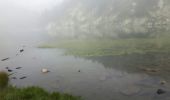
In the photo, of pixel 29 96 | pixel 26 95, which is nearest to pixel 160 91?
pixel 29 96

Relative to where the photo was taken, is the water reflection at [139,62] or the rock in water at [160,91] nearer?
the rock in water at [160,91]

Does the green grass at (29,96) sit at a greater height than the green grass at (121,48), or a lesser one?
lesser

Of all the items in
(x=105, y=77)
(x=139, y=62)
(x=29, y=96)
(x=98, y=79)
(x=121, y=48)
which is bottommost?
(x=98, y=79)

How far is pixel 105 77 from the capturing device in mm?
46844

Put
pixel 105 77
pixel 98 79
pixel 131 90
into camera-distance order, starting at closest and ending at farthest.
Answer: pixel 131 90
pixel 98 79
pixel 105 77

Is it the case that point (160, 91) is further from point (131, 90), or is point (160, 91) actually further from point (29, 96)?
point (29, 96)

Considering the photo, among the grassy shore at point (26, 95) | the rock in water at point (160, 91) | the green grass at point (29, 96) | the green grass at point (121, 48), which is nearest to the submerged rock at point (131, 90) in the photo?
the rock in water at point (160, 91)

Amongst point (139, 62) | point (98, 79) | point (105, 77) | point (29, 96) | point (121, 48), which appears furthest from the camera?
point (121, 48)

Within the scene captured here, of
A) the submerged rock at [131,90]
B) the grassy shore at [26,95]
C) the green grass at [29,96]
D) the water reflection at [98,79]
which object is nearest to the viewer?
the green grass at [29,96]

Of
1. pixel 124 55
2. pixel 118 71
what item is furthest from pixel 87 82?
pixel 124 55

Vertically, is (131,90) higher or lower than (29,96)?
lower

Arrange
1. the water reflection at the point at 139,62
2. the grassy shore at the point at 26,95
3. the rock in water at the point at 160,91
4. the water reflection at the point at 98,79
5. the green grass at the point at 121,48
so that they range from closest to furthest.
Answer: the grassy shore at the point at 26,95 < the rock in water at the point at 160,91 < the water reflection at the point at 98,79 < the water reflection at the point at 139,62 < the green grass at the point at 121,48

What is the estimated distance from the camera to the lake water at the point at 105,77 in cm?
3681

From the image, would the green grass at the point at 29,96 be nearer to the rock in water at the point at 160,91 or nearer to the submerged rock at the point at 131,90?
the submerged rock at the point at 131,90
